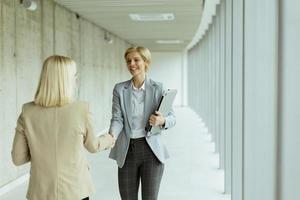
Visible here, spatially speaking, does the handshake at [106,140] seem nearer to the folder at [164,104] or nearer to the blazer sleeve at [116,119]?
the blazer sleeve at [116,119]

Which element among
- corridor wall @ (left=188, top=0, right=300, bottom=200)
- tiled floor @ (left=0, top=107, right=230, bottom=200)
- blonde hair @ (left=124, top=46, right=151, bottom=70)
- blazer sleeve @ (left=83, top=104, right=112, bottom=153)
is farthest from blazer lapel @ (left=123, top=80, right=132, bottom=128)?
tiled floor @ (left=0, top=107, right=230, bottom=200)

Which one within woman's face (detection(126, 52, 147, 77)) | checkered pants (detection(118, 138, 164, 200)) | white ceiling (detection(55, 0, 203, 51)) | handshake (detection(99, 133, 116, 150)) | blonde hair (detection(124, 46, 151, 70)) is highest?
white ceiling (detection(55, 0, 203, 51))

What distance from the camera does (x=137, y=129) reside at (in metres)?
3.11

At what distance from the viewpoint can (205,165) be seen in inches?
305

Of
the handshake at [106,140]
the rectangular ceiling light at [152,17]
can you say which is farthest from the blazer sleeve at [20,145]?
the rectangular ceiling light at [152,17]

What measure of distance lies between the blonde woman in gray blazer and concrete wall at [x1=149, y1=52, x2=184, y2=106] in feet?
69.0

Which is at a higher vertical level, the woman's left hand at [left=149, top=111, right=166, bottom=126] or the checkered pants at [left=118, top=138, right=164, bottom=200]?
the woman's left hand at [left=149, top=111, right=166, bottom=126]

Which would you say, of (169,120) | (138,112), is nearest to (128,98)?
(138,112)

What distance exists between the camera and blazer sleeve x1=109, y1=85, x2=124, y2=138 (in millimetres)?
3064

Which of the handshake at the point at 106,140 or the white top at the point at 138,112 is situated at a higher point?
the white top at the point at 138,112

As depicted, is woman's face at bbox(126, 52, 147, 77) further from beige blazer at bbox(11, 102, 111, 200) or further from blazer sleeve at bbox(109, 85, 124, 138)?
beige blazer at bbox(11, 102, 111, 200)

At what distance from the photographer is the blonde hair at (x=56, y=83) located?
2311 millimetres

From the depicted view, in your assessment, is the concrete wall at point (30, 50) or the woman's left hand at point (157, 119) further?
the concrete wall at point (30, 50)

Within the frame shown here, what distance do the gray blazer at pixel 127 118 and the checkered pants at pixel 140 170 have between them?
0.04m
